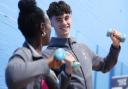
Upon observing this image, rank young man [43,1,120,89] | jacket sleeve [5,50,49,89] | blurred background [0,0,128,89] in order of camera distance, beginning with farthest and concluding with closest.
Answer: blurred background [0,0,128,89] < young man [43,1,120,89] < jacket sleeve [5,50,49,89]

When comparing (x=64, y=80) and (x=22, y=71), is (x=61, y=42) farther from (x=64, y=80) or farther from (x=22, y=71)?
(x=22, y=71)

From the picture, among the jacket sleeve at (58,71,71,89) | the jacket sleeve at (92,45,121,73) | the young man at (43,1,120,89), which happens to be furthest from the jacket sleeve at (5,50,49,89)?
the jacket sleeve at (92,45,121,73)

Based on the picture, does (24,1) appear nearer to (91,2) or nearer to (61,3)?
(61,3)

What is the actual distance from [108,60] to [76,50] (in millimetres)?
142

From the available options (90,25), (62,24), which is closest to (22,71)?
→ (62,24)

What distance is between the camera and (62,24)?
141 centimetres

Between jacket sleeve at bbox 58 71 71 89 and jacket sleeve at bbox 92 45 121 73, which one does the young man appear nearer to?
jacket sleeve at bbox 92 45 121 73

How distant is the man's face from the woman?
344mm

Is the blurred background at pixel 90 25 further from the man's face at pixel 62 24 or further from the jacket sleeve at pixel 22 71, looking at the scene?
the jacket sleeve at pixel 22 71

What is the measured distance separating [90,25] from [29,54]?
1.65m

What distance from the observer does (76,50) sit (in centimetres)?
142

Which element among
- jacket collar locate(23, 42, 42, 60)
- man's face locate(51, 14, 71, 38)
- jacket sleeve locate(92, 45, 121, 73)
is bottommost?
jacket sleeve locate(92, 45, 121, 73)

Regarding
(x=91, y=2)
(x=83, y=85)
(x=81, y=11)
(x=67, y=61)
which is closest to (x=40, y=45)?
(x=67, y=61)

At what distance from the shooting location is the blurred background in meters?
1.56
